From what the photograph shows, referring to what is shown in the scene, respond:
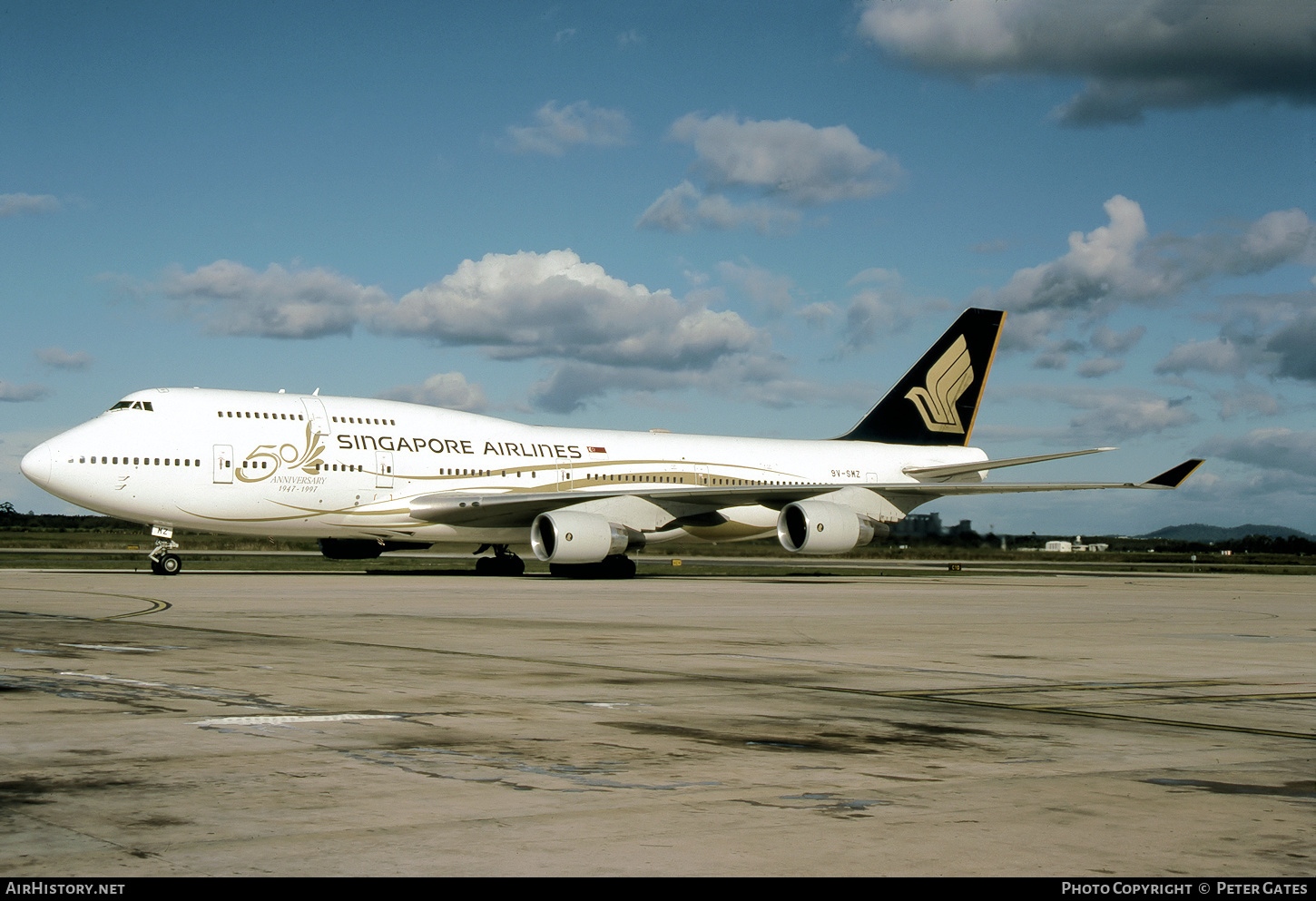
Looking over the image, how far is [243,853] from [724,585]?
25294mm

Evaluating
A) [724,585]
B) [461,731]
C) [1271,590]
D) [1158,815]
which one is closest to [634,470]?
[724,585]

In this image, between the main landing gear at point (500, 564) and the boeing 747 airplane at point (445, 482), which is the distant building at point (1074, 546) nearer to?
the boeing 747 airplane at point (445, 482)

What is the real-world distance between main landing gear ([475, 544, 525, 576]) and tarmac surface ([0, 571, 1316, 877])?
65.7 feet

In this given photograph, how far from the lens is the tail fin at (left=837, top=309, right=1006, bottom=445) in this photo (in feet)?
140

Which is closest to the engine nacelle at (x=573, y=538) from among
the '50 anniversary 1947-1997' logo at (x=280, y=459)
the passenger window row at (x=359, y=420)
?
the passenger window row at (x=359, y=420)

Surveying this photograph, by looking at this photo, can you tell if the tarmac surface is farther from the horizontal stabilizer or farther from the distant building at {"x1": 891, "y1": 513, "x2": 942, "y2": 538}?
the distant building at {"x1": 891, "y1": 513, "x2": 942, "y2": 538}

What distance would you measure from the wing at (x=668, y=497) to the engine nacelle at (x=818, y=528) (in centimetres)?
69

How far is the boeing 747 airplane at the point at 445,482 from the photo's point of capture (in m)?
29.5

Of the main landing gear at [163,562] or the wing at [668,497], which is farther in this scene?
the wing at [668,497]

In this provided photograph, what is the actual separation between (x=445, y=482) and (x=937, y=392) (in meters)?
18.7

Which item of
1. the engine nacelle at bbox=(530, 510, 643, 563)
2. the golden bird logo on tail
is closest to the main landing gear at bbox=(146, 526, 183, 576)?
the engine nacelle at bbox=(530, 510, 643, 563)

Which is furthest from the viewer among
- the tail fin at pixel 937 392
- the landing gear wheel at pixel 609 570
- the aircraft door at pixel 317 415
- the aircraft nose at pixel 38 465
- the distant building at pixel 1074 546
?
the distant building at pixel 1074 546

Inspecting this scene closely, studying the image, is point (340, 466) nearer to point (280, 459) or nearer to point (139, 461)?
point (280, 459)

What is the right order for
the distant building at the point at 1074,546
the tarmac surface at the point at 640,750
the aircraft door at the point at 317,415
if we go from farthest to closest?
the distant building at the point at 1074,546 → the aircraft door at the point at 317,415 → the tarmac surface at the point at 640,750
